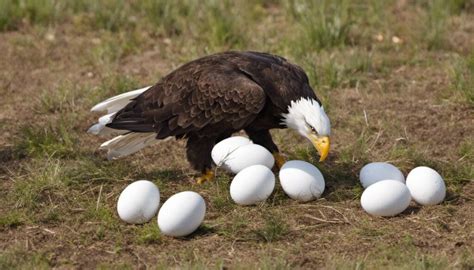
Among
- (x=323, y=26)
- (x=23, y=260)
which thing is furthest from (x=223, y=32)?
(x=23, y=260)

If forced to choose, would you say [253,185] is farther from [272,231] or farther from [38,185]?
[38,185]

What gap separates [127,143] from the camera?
6902 millimetres

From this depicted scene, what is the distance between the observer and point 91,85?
332 inches

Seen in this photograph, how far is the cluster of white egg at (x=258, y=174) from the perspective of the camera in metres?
5.94

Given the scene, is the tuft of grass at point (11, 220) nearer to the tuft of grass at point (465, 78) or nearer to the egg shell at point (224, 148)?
the egg shell at point (224, 148)

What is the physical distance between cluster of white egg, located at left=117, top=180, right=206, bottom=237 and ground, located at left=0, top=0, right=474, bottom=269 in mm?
88

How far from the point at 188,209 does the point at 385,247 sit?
44.7 inches

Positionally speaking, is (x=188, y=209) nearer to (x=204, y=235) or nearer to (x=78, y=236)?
(x=204, y=235)

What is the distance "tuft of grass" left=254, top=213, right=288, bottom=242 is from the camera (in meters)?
5.63

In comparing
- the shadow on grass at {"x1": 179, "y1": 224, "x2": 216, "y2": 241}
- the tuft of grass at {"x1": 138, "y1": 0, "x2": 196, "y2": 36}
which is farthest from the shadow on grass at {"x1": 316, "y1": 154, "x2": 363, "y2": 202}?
the tuft of grass at {"x1": 138, "y1": 0, "x2": 196, "y2": 36}

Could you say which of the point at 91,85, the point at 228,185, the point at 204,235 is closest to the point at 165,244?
the point at 204,235

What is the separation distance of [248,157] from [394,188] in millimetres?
1003

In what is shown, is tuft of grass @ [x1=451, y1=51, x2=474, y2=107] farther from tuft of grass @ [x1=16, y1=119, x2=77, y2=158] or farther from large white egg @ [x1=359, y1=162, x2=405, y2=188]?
tuft of grass @ [x1=16, y1=119, x2=77, y2=158]

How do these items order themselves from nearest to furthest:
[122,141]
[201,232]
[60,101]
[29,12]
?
[201,232]
[122,141]
[60,101]
[29,12]
